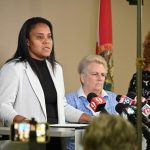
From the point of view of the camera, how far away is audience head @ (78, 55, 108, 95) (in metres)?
3.34

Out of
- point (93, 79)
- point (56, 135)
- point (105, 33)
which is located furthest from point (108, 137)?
point (105, 33)

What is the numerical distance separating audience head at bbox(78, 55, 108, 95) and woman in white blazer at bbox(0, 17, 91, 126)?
561 millimetres

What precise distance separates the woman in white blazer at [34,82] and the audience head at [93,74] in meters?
0.56

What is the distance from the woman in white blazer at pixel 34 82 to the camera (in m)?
2.52

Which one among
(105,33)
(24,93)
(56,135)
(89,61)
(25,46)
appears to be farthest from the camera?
(105,33)

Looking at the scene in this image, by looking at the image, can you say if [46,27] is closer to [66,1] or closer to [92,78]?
[92,78]

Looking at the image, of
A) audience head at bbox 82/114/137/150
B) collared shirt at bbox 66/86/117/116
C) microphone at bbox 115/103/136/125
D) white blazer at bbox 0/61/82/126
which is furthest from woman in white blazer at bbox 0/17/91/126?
audience head at bbox 82/114/137/150

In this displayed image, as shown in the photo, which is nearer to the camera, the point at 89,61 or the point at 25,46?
the point at 25,46

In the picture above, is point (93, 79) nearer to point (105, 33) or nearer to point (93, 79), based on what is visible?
point (93, 79)

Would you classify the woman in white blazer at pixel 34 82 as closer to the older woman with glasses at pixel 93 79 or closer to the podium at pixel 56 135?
the podium at pixel 56 135

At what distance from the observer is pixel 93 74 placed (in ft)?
11.0

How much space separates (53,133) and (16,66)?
0.86 metres

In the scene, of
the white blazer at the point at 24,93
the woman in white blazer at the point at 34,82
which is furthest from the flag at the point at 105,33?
the white blazer at the point at 24,93

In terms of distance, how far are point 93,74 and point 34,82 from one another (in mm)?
856
